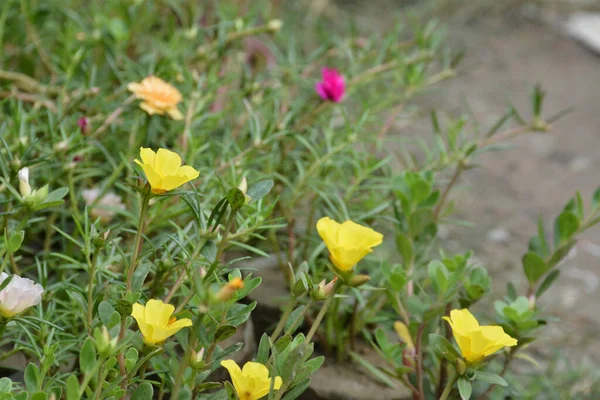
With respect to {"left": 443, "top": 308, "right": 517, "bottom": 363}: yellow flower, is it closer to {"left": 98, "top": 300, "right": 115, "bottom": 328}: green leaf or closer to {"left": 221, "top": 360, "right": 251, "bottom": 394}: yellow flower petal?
{"left": 221, "top": 360, "right": 251, "bottom": 394}: yellow flower petal

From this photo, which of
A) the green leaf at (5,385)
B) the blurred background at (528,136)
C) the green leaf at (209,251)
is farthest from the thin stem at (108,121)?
the blurred background at (528,136)

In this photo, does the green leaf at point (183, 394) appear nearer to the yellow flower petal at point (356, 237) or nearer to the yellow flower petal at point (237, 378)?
the yellow flower petal at point (237, 378)

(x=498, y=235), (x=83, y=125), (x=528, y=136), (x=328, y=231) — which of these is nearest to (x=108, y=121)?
(x=83, y=125)

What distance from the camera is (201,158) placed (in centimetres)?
129

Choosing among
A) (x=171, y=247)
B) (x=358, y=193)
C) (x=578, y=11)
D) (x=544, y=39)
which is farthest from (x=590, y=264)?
(x=578, y=11)

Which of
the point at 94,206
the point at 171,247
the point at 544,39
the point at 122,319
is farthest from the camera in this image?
the point at 544,39

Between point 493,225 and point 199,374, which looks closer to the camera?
point 199,374

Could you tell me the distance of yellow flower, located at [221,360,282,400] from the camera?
2.36 feet

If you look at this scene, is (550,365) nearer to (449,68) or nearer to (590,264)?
(590,264)

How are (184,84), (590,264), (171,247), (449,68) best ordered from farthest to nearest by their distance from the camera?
(590,264)
(449,68)
(184,84)
(171,247)

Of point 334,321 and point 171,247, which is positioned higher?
point 171,247

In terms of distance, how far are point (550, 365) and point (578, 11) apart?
2608mm

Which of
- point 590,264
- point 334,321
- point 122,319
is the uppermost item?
point 122,319

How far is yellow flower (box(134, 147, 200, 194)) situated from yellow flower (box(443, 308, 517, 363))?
30cm
